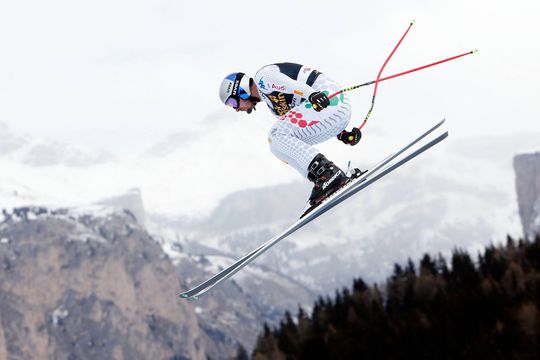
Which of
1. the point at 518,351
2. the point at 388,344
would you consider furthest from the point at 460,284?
the point at 518,351

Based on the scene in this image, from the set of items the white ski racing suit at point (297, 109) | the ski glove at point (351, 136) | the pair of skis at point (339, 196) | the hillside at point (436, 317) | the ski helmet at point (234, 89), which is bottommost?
the pair of skis at point (339, 196)

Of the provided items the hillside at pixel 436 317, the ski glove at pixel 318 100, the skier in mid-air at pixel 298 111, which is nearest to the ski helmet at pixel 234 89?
the skier in mid-air at pixel 298 111

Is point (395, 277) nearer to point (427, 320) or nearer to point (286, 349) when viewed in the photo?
point (286, 349)

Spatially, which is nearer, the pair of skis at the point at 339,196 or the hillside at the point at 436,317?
the pair of skis at the point at 339,196

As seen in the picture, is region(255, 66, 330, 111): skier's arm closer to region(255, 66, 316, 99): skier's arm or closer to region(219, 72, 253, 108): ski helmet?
region(255, 66, 316, 99): skier's arm

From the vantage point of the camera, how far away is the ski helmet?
11641 millimetres

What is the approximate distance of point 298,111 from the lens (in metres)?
11.6

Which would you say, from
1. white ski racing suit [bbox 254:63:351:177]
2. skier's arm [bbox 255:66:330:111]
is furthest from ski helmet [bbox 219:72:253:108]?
skier's arm [bbox 255:66:330:111]

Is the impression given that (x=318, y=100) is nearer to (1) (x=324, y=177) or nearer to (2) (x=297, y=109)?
(2) (x=297, y=109)

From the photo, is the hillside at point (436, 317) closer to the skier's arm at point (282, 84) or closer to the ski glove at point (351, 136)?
the ski glove at point (351, 136)

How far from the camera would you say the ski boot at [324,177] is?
A: 11.3 meters

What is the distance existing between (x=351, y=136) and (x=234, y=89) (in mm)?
2335

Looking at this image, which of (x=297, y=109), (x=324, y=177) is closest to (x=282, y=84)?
(x=297, y=109)

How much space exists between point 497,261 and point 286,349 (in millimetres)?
41898
